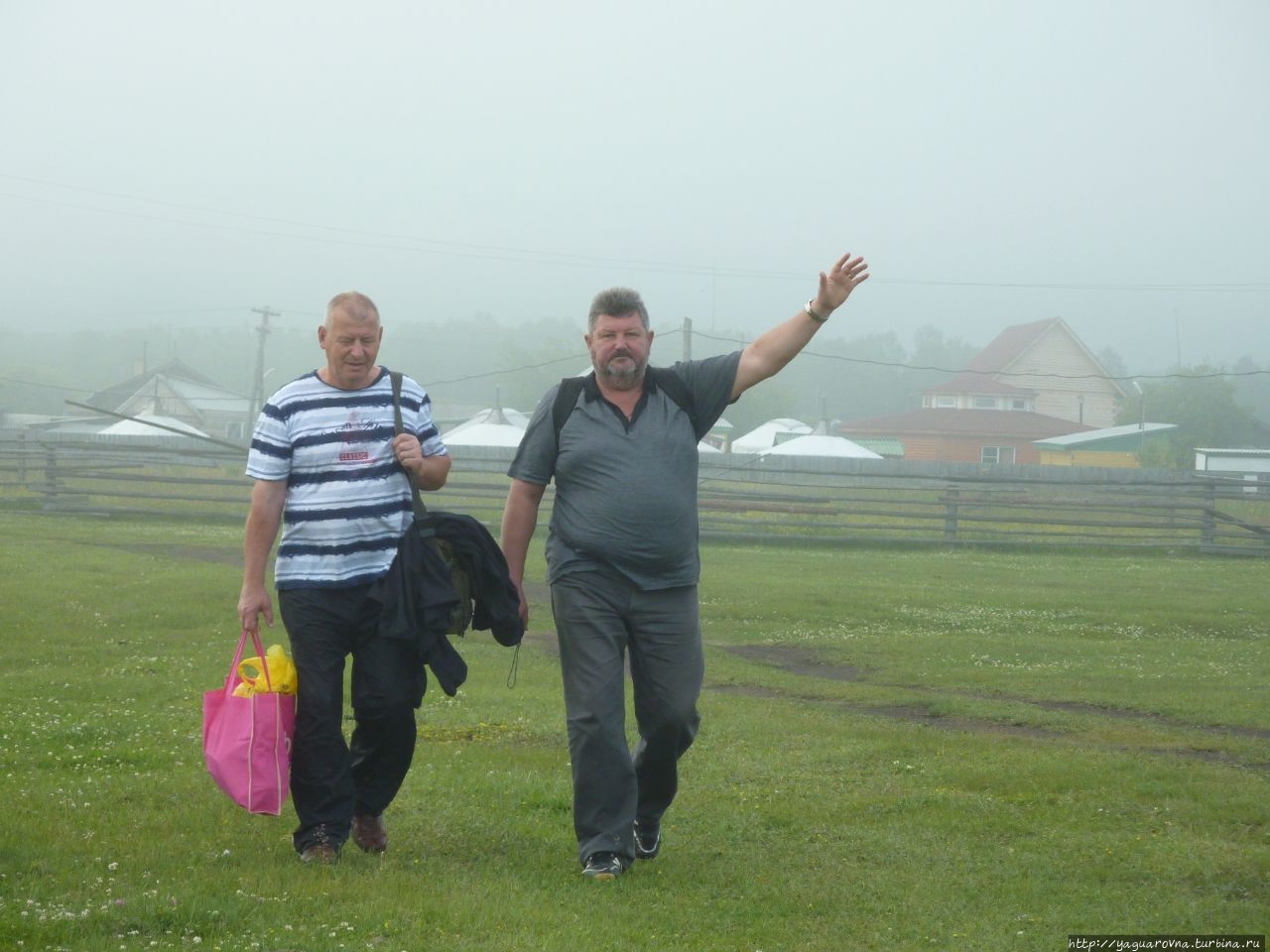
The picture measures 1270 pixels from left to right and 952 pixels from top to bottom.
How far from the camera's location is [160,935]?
13.5 feet

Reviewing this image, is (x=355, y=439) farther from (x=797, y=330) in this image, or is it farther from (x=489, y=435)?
(x=489, y=435)

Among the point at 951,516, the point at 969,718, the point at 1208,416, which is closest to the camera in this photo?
the point at 969,718

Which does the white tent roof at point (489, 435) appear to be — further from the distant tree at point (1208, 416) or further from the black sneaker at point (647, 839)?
the distant tree at point (1208, 416)

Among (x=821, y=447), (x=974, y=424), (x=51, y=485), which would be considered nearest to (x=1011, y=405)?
(x=974, y=424)

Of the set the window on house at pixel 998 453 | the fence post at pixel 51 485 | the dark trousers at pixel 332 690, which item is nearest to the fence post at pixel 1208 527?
the fence post at pixel 51 485

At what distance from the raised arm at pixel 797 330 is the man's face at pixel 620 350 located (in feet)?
1.29

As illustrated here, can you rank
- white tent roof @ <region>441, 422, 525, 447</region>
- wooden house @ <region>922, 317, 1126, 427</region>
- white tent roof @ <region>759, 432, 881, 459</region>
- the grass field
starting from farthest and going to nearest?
1. wooden house @ <region>922, 317, 1126, 427</region>
2. white tent roof @ <region>759, 432, 881, 459</region>
3. white tent roof @ <region>441, 422, 525, 447</region>
4. the grass field

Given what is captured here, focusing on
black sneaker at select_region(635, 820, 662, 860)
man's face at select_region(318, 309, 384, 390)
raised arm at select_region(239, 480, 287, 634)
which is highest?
man's face at select_region(318, 309, 384, 390)

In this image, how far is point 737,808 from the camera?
21.1 ft

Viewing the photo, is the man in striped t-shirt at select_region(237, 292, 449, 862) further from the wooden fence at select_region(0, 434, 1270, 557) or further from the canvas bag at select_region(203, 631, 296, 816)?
the wooden fence at select_region(0, 434, 1270, 557)

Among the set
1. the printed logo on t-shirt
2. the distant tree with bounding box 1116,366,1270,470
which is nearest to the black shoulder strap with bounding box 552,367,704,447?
the printed logo on t-shirt

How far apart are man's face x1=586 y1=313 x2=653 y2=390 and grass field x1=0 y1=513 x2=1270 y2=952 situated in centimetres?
181

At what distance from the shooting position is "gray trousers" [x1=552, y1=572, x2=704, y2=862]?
5.28m

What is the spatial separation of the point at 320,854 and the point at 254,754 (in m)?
0.43
